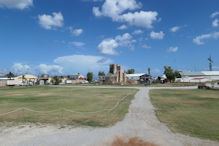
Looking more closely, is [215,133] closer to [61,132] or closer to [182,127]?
[182,127]

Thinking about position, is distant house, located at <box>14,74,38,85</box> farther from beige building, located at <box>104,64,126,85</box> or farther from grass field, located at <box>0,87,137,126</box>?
grass field, located at <box>0,87,137,126</box>

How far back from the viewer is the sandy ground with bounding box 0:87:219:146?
6.87m

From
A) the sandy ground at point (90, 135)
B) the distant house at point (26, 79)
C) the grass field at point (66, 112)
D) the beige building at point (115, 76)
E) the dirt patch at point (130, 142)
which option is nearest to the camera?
the dirt patch at point (130, 142)

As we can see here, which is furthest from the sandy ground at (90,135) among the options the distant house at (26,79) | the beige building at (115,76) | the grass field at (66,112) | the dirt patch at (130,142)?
the distant house at (26,79)

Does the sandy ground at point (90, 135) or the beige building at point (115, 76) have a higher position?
the beige building at point (115, 76)

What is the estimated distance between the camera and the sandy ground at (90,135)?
6867 millimetres

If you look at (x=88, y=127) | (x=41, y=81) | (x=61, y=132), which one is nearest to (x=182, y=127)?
(x=88, y=127)

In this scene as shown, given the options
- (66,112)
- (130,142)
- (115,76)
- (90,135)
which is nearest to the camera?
(130,142)

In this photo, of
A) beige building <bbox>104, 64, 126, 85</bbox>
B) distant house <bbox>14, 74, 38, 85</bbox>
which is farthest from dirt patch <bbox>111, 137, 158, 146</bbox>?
distant house <bbox>14, 74, 38, 85</bbox>

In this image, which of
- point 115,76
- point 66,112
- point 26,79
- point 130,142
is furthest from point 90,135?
point 26,79

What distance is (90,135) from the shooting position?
7.78 metres

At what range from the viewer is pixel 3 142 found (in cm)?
710

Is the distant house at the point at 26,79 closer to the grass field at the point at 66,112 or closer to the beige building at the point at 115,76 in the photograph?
the beige building at the point at 115,76

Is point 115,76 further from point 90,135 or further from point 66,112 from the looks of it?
point 90,135
